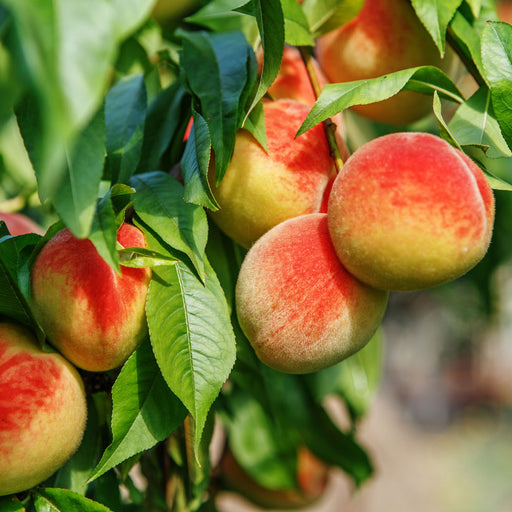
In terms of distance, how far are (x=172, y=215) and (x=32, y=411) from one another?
0.20 metres

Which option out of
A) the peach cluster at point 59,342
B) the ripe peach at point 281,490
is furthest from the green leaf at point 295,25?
the ripe peach at point 281,490

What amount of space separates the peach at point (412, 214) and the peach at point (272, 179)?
0.07m

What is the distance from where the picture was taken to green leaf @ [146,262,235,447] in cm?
A: 49

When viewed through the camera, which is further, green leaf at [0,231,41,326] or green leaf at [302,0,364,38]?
green leaf at [302,0,364,38]

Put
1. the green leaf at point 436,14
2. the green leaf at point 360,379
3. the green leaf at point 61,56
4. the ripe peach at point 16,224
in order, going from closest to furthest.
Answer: the green leaf at point 61,56
the green leaf at point 436,14
the ripe peach at point 16,224
the green leaf at point 360,379

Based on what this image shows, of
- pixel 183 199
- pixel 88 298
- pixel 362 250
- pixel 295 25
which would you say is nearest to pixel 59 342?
pixel 88 298

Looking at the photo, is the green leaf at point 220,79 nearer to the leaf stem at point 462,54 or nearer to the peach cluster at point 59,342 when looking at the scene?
the peach cluster at point 59,342

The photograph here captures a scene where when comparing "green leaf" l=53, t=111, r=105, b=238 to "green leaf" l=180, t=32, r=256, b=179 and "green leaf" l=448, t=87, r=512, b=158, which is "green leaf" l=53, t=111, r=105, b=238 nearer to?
"green leaf" l=180, t=32, r=256, b=179

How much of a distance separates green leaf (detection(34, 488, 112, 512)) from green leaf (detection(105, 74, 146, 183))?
0.95ft

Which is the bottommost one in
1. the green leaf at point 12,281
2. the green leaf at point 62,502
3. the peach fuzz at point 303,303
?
the green leaf at point 62,502

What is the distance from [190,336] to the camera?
51 cm

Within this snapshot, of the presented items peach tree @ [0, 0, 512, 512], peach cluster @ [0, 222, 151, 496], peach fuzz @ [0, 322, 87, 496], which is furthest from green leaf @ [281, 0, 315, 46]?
peach fuzz @ [0, 322, 87, 496]

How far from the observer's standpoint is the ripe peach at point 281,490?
1072mm

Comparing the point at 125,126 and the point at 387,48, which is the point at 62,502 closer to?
the point at 125,126
